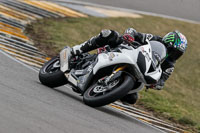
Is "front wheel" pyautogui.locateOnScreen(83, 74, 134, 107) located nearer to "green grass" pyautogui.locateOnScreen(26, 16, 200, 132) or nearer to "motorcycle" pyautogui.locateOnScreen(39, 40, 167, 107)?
"motorcycle" pyautogui.locateOnScreen(39, 40, 167, 107)

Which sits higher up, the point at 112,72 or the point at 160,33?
the point at 112,72

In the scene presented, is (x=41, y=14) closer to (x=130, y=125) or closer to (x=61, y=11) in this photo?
(x=61, y=11)

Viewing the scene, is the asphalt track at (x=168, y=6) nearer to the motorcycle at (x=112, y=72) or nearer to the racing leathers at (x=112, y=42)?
the racing leathers at (x=112, y=42)

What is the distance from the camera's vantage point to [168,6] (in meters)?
19.6

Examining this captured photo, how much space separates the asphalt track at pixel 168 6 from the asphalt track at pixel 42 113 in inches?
455

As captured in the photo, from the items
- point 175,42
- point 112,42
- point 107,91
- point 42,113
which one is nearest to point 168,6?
point 175,42

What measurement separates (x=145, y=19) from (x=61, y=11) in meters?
3.48

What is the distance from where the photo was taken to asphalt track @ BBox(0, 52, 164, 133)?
4559 millimetres

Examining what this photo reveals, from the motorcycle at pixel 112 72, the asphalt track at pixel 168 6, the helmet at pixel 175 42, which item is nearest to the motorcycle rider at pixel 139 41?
the helmet at pixel 175 42

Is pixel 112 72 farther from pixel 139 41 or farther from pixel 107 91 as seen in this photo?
pixel 139 41

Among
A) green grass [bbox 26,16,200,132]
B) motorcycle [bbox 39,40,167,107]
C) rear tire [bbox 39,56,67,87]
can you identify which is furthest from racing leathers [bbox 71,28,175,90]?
green grass [bbox 26,16,200,132]

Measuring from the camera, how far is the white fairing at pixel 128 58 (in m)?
6.82

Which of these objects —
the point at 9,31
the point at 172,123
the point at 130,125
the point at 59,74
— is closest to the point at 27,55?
the point at 9,31

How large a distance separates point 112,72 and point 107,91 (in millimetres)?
327
